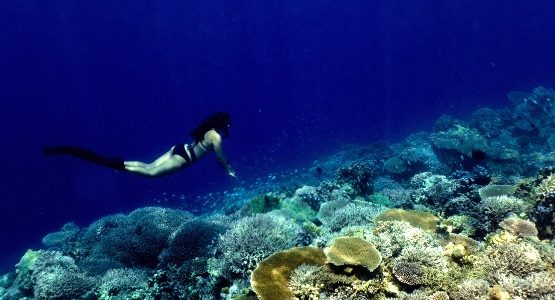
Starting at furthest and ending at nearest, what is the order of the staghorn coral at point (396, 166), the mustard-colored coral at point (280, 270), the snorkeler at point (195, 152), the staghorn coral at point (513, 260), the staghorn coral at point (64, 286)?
1. the staghorn coral at point (396, 166)
2. the staghorn coral at point (64, 286)
3. the snorkeler at point (195, 152)
4. the mustard-colored coral at point (280, 270)
5. the staghorn coral at point (513, 260)

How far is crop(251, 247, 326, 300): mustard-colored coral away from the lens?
538 cm

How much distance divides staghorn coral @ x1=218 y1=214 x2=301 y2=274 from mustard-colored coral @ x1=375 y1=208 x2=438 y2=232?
1.89 m

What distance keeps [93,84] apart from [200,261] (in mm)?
133419

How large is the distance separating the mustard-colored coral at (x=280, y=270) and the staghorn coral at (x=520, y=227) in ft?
11.7

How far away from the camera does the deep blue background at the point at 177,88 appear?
7669 cm

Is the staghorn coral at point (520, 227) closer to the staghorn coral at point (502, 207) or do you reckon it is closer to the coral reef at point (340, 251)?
the coral reef at point (340, 251)

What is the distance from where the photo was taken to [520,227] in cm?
683

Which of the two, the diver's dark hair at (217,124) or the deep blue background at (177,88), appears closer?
the diver's dark hair at (217,124)

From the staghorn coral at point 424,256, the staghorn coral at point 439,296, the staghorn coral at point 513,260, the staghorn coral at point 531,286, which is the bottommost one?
the staghorn coral at point 531,286

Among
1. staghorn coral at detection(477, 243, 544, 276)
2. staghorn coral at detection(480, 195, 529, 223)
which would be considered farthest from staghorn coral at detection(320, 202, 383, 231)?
staghorn coral at detection(477, 243, 544, 276)

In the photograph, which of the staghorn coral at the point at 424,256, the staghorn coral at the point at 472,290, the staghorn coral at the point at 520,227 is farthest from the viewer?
the staghorn coral at the point at 520,227

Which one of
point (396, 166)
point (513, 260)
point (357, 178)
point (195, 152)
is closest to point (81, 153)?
point (195, 152)

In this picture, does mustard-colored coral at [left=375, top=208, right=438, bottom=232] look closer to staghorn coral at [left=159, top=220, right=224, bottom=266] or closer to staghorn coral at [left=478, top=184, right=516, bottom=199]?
staghorn coral at [left=478, top=184, right=516, bottom=199]

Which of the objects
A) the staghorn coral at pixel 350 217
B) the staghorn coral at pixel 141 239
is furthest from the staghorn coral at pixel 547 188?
the staghorn coral at pixel 141 239
